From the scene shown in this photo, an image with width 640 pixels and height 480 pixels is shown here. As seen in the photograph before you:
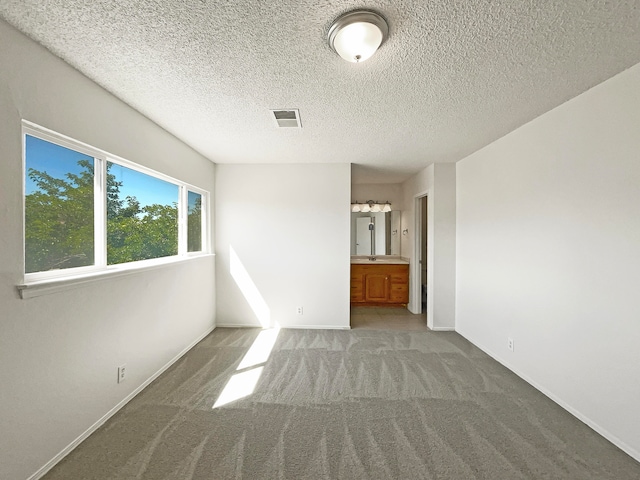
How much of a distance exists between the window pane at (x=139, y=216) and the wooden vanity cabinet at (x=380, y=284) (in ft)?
10.8

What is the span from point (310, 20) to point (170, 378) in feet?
9.93

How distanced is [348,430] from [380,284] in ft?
11.6

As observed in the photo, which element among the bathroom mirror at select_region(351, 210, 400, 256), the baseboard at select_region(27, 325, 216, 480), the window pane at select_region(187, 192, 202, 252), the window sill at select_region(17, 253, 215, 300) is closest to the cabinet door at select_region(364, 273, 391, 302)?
the bathroom mirror at select_region(351, 210, 400, 256)

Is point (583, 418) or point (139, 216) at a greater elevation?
point (139, 216)

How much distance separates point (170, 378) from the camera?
258 cm

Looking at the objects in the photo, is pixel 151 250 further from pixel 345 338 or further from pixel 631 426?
pixel 631 426

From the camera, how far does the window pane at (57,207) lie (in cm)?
160

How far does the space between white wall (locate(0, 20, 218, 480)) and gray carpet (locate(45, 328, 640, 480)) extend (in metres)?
0.25

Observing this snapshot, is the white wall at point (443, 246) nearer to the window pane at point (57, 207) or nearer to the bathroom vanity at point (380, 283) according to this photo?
the bathroom vanity at point (380, 283)

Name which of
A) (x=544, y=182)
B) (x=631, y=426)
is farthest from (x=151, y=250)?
(x=631, y=426)

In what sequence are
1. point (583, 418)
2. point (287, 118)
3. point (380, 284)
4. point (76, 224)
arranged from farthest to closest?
point (380, 284), point (287, 118), point (583, 418), point (76, 224)

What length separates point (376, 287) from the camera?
5285 mm

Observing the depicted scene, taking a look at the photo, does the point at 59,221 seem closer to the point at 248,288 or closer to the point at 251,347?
the point at 251,347

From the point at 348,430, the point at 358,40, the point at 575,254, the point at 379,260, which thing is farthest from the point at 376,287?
the point at 358,40
